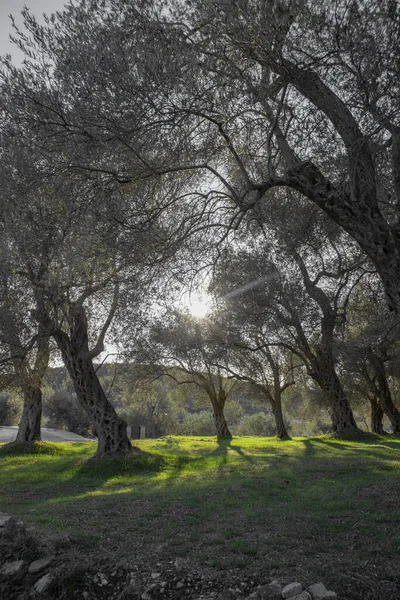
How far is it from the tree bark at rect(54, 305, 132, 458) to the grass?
90cm

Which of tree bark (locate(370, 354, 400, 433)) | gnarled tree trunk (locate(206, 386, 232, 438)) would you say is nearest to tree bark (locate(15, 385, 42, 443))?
gnarled tree trunk (locate(206, 386, 232, 438))

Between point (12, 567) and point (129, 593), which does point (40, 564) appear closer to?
point (12, 567)

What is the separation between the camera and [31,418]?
18766 mm

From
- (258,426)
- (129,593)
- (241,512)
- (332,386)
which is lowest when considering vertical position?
(129,593)

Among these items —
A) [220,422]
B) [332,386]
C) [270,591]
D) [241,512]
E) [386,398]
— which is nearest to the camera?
[270,591]

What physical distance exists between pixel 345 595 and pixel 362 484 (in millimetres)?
5080

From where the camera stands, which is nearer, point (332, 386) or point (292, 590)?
point (292, 590)

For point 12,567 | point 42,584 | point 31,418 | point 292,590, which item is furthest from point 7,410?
point 292,590

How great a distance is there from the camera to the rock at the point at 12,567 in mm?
4797

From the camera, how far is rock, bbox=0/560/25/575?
4.80 metres

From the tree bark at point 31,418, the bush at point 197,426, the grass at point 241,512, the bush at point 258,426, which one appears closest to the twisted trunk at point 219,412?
the tree bark at point 31,418

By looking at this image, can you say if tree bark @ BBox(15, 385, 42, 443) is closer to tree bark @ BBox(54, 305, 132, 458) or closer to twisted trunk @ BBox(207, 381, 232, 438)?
tree bark @ BBox(54, 305, 132, 458)

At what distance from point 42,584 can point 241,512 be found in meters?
3.35

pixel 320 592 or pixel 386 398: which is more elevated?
pixel 386 398
